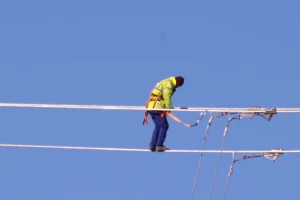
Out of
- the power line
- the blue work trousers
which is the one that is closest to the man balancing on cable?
the blue work trousers

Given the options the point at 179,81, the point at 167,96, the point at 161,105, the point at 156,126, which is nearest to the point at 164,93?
the point at 167,96

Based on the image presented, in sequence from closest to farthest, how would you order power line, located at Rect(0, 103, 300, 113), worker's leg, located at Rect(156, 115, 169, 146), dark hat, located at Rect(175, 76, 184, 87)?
1. power line, located at Rect(0, 103, 300, 113)
2. worker's leg, located at Rect(156, 115, 169, 146)
3. dark hat, located at Rect(175, 76, 184, 87)

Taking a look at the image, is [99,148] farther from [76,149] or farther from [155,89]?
[155,89]

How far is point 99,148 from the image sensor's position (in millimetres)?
25984

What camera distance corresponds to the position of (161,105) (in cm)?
2734

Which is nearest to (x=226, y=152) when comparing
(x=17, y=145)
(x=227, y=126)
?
(x=227, y=126)

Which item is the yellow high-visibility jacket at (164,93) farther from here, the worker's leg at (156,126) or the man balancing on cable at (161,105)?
the worker's leg at (156,126)

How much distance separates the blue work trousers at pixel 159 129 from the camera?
1072 inches

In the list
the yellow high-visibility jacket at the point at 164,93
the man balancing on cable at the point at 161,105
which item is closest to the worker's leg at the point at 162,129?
the man balancing on cable at the point at 161,105

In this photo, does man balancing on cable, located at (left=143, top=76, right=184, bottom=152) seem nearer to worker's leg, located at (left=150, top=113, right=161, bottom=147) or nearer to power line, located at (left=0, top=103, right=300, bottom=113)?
worker's leg, located at (left=150, top=113, right=161, bottom=147)

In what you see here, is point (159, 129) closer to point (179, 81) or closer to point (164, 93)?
point (164, 93)

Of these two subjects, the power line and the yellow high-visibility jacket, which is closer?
the power line

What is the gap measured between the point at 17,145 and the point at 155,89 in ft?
11.2

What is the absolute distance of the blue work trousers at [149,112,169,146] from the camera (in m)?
27.2
